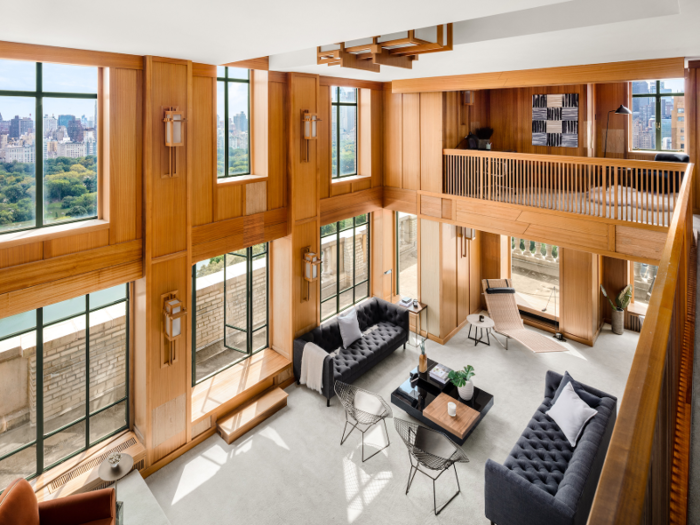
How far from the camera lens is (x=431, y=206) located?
880 centimetres

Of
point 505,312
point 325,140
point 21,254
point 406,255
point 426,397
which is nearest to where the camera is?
point 21,254

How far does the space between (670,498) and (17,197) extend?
5.79 meters

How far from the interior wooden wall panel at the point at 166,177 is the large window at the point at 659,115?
795cm

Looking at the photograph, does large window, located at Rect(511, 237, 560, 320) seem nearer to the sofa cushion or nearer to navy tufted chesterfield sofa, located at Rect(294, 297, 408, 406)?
navy tufted chesterfield sofa, located at Rect(294, 297, 408, 406)

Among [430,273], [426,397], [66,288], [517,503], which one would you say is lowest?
[517,503]

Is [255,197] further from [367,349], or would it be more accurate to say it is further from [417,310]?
[417,310]

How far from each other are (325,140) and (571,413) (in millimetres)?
5921

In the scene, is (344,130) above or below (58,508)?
above

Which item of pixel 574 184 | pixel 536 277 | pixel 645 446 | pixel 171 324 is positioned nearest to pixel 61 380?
pixel 171 324

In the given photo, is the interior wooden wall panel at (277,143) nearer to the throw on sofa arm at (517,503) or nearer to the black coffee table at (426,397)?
the black coffee table at (426,397)

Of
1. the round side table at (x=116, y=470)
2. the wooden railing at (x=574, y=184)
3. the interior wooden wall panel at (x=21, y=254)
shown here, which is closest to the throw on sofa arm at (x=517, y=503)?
the wooden railing at (x=574, y=184)

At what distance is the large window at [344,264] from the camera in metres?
8.84

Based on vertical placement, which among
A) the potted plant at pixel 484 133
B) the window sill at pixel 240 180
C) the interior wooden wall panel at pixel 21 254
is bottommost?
the interior wooden wall panel at pixel 21 254

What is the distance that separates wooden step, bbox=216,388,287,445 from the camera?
6.46 meters
